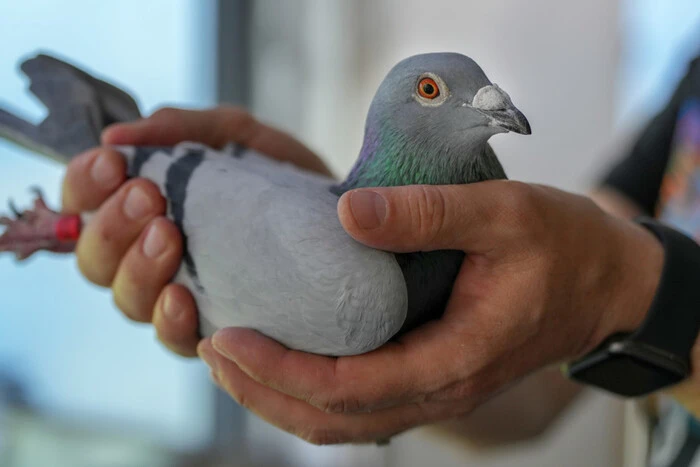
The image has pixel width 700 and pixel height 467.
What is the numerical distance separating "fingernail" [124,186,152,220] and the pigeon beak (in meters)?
0.48

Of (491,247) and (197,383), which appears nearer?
(491,247)

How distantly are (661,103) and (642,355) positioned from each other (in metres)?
0.96

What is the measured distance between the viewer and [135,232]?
0.89 metres

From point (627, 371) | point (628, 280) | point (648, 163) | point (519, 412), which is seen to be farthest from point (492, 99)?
point (648, 163)

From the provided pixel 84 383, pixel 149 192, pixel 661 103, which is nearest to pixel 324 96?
pixel 149 192

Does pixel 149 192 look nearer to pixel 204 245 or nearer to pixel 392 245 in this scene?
pixel 204 245

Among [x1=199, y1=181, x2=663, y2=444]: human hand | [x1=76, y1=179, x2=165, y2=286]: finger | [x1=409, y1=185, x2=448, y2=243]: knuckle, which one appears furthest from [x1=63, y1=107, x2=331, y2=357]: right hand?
[x1=409, y1=185, x2=448, y2=243]: knuckle

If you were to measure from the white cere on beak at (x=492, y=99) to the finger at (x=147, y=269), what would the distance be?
44 cm

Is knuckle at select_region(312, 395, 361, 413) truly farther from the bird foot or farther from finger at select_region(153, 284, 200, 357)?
the bird foot

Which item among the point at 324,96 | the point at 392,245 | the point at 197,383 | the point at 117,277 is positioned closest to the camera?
the point at 392,245

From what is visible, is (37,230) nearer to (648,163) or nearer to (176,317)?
(176,317)

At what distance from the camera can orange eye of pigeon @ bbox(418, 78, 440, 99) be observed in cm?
62

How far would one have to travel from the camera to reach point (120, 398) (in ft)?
4.52

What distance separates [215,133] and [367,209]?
546 millimetres
